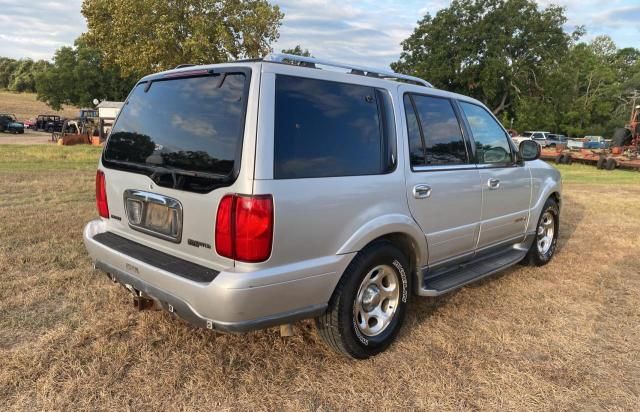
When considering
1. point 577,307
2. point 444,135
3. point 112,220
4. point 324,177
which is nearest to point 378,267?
point 324,177

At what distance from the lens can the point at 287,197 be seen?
8.47 feet

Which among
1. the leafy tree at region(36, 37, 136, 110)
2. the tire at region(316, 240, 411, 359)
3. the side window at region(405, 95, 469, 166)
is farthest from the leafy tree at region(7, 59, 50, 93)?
the tire at region(316, 240, 411, 359)

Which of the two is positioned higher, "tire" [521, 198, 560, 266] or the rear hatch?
the rear hatch

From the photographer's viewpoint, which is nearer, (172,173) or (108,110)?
(172,173)

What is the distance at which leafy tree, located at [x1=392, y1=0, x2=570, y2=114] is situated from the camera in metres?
35.4

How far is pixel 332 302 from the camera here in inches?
117

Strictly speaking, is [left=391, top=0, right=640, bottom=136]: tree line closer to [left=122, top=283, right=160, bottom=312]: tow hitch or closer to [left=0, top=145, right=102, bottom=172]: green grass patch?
[left=0, top=145, right=102, bottom=172]: green grass patch

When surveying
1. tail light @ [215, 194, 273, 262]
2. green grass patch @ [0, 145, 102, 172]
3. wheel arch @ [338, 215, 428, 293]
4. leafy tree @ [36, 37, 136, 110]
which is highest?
leafy tree @ [36, 37, 136, 110]

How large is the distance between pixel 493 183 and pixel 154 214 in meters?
2.86

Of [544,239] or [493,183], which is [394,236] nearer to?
[493,183]

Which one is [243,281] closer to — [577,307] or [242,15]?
[577,307]

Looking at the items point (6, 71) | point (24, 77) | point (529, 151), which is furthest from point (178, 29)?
point (6, 71)

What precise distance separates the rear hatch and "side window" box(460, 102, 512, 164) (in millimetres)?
2296

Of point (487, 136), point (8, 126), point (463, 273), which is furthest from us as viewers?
point (8, 126)
